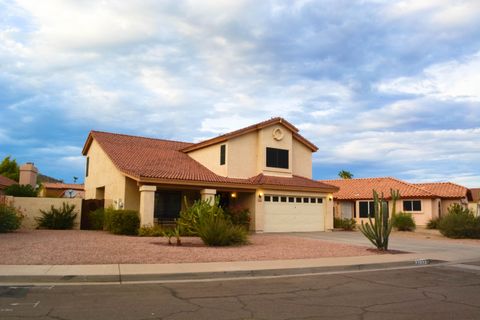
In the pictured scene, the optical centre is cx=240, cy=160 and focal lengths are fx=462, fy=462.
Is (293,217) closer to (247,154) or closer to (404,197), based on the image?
(247,154)

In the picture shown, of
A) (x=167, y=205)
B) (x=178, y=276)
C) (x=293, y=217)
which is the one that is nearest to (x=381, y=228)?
(x=178, y=276)

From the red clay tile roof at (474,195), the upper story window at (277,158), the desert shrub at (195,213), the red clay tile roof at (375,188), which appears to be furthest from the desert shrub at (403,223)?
the desert shrub at (195,213)

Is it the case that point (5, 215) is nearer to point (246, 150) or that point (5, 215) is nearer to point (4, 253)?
point (4, 253)

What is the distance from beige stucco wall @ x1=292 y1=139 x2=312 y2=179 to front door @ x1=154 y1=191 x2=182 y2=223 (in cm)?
869

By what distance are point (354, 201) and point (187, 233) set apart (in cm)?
2576

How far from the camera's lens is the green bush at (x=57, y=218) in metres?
25.9

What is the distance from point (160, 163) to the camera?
90.5 ft

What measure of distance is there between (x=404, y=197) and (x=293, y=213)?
15.8 meters

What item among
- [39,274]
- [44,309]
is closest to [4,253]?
[39,274]

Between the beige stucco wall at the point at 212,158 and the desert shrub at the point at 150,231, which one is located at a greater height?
the beige stucco wall at the point at 212,158

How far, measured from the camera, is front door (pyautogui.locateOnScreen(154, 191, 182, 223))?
87.4 feet

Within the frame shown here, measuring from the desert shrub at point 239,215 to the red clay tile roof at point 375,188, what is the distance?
18.1 meters

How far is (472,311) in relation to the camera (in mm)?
7898

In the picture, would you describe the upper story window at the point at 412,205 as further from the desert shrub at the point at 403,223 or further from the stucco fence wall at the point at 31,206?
the stucco fence wall at the point at 31,206
